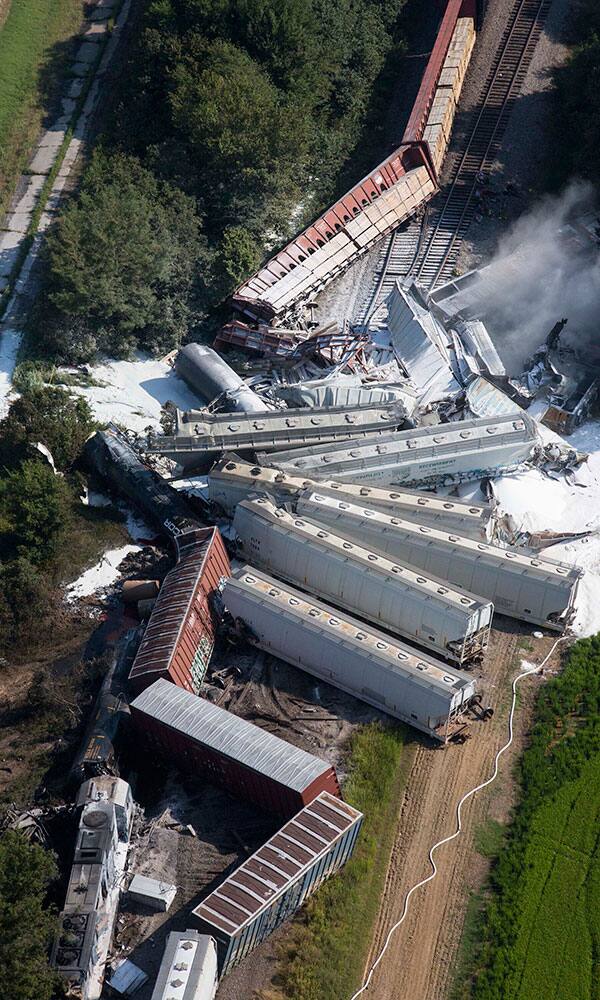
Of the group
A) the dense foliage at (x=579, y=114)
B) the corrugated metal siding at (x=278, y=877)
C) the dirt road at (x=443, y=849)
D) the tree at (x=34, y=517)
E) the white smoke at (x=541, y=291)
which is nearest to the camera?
the corrugated metal siding at (x=278, y=877)

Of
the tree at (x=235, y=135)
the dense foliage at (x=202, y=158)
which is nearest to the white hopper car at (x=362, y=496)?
the dense foliage at (x=202, y=158)

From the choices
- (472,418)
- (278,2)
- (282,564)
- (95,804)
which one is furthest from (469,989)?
(278,2)

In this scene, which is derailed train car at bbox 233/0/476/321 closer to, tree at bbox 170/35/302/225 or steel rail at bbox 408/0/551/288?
steel rail at bbox 408/0/551/288

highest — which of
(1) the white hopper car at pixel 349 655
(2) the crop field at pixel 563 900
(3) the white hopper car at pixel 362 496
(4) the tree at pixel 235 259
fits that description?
(4) the tree at pixel 235 259

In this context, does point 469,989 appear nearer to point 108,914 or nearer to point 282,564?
point 108,914

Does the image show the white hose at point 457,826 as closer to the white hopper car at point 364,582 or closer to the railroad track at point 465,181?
the white hopper car at point 364,582

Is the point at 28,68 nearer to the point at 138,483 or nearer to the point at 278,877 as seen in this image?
the point at 138,483
